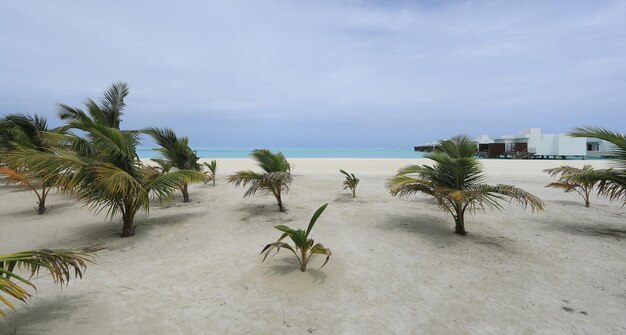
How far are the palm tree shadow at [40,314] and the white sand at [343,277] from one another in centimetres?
1

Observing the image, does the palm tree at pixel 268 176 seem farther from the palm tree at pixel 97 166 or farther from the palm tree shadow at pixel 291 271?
the palm tree shadow at pixel 291 271

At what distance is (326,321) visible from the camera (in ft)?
8.80

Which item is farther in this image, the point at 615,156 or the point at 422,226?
the point at 422,226

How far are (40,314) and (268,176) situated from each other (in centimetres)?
432

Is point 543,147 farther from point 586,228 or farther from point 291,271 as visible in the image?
point 291,271

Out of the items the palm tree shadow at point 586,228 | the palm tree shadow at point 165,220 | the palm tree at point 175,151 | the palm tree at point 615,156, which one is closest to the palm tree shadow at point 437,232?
the palm tree shadow at point 586,228

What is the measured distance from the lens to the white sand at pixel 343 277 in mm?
2643

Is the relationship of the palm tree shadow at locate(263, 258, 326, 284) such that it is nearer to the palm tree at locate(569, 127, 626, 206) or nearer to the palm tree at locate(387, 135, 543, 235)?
the palm tree at locate(387, 135, 543, 235)

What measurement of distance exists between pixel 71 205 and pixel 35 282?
5.87 metres

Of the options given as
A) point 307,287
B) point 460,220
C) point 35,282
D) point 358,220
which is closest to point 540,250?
point 460,220

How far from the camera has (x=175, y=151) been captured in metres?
8.86

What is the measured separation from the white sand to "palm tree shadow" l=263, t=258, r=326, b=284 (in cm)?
3

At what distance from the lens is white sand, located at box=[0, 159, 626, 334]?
264 cm

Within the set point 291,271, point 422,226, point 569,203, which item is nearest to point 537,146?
point 569,203
